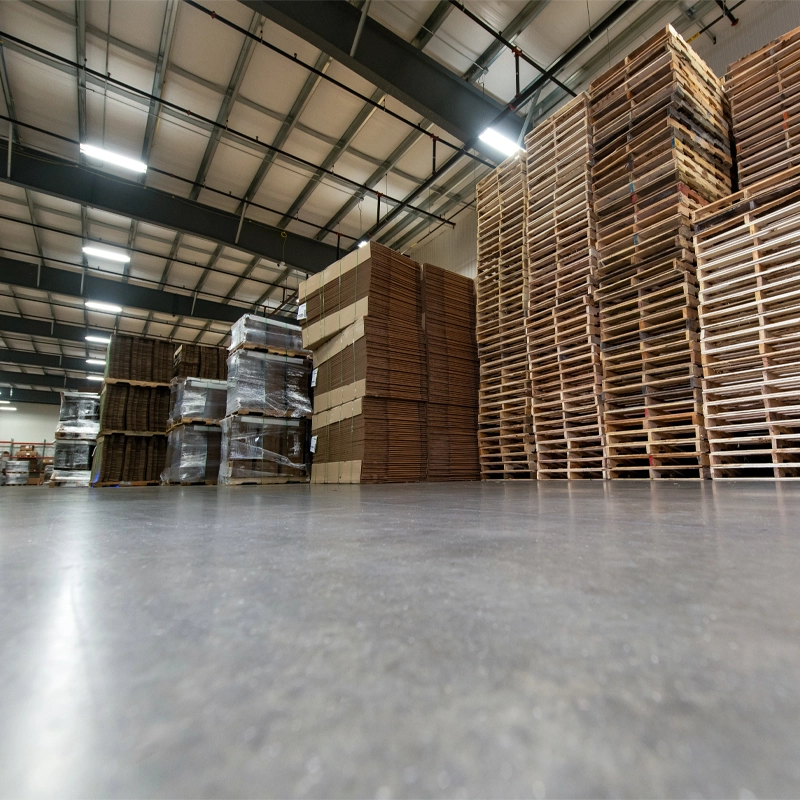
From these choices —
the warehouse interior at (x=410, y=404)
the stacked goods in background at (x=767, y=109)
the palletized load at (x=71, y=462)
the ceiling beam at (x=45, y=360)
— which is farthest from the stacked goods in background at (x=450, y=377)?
the ceiling beam at (x=45, y=360)

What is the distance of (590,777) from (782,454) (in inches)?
250

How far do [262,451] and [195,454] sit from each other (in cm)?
192

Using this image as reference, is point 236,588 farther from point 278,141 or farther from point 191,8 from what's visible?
point 278,141

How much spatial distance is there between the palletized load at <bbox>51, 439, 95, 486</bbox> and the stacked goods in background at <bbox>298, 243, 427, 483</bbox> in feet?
25.5

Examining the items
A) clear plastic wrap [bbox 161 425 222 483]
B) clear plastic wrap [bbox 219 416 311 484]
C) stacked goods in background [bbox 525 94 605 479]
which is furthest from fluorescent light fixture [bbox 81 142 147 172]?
stacked goods in background [bbox 525 94 605 479]

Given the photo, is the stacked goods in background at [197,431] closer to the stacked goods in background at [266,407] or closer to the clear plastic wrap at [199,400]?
the clear plastic wrap at [199,400]

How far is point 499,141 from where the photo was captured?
373 inches

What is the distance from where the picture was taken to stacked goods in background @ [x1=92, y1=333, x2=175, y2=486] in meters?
10.6

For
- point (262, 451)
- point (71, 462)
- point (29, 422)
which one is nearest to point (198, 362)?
point (262, 451)

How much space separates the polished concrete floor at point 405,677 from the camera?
1.06 ft

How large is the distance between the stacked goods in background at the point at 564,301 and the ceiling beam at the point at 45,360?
2605 cm

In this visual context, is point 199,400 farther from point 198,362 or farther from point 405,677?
point 405,677

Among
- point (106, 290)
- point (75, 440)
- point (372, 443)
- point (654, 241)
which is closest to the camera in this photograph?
point (654, 241)

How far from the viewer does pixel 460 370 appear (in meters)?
9.08
